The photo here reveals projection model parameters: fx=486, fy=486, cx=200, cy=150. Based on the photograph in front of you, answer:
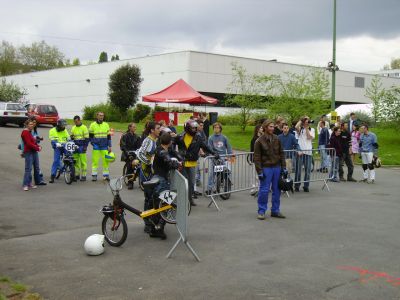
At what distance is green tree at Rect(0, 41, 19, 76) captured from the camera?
76688 mm

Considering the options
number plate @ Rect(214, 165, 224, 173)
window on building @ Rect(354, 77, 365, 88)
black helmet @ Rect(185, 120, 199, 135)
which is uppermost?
window on building @ Rect(354, 77, 365, 88)

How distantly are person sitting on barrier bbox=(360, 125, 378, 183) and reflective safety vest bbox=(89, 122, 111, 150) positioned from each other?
26.6 feet

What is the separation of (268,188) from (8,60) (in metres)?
76.9

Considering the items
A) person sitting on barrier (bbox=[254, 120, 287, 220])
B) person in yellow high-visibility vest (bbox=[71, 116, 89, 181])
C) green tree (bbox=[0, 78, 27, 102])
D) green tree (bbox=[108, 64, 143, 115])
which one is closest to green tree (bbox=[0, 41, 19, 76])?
green tree (bbox=[0, 78, 27, 102])

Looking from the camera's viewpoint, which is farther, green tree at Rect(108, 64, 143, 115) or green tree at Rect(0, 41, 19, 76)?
green tree at Rect(0, 41, 19, 76)

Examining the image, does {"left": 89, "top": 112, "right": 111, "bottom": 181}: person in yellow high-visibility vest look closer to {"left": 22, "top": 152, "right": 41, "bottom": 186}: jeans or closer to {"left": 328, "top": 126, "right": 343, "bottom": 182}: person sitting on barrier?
{"left": 22, "top": 152, "right": 41, "bottom": 186}: jeans

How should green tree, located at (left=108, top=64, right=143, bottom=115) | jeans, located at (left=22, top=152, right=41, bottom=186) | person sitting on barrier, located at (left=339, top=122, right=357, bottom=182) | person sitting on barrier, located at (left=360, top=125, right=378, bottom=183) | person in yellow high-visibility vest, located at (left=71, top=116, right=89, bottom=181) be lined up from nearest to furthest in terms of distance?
jeans, located at (left=22, top=152, right=41, bottom=186)
person in yellow high-visibility vest, located at (left=71, top=116, right=89, bottom=181)
person sitting on barrier, located at (left=360, top=125, right=378, bottom=183)
person sitting on barrier, located at (left=339, top=122, right=357, bottom=182)
green tree, located at (left=108, top=64, right=143, bottom=115)

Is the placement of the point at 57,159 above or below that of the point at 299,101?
below

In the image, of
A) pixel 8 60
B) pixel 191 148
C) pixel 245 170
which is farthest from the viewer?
pixel 8 60

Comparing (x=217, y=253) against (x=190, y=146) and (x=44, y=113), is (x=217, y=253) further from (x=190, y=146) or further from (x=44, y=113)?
(x=44, y=113)

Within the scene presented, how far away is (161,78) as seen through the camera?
45625 millimetres

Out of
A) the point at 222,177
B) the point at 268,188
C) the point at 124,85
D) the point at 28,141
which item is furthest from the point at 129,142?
the point at 124,85

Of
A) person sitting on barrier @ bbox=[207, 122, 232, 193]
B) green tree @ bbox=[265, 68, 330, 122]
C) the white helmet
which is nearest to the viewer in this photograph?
the white helmet

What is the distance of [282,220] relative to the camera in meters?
9.28
